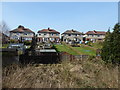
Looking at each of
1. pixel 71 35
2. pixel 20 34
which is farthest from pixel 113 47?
pixel 20 34

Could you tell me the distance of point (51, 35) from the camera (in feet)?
151

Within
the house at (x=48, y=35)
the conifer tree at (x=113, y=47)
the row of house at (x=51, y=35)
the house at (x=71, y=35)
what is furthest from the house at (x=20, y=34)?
the conifer tree at (x=113, y=47)

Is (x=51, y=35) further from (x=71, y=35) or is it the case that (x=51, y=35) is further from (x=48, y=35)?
(x=71, y=35)

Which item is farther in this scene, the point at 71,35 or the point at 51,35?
the point at 71,35

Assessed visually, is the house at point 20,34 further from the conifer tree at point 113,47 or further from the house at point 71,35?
the conifer tree at point 113,47

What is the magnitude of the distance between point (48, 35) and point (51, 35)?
132cm

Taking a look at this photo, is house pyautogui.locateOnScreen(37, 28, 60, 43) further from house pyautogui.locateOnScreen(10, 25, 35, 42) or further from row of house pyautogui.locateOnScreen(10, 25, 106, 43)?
house pyautogui.locateOnScreen(10, 25, 35, 42)

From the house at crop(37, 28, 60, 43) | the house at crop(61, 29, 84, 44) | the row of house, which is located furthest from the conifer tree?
the house at crop(61, 29, 84, 44)

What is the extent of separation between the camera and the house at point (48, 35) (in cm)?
4541

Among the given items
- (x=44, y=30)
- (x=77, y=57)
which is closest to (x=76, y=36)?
(x=44, y=30)

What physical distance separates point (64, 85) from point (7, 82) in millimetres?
1793

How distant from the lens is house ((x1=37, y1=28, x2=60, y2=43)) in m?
45.4

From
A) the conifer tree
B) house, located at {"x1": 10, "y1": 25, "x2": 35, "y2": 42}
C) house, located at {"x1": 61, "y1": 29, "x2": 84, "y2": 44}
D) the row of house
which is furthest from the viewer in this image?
house, located at {"x1": 61, "y1": 29, "x2": 84, "y2": 44}

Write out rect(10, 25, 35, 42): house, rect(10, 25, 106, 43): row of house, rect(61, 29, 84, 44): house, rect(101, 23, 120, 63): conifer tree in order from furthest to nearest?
rect(61, 29, 84, 44): house
rect(10, 25, 106, 43): row of house
rect(10, 25, 35, 42): house
rect(101, 23, 120, 63): conifer tree
